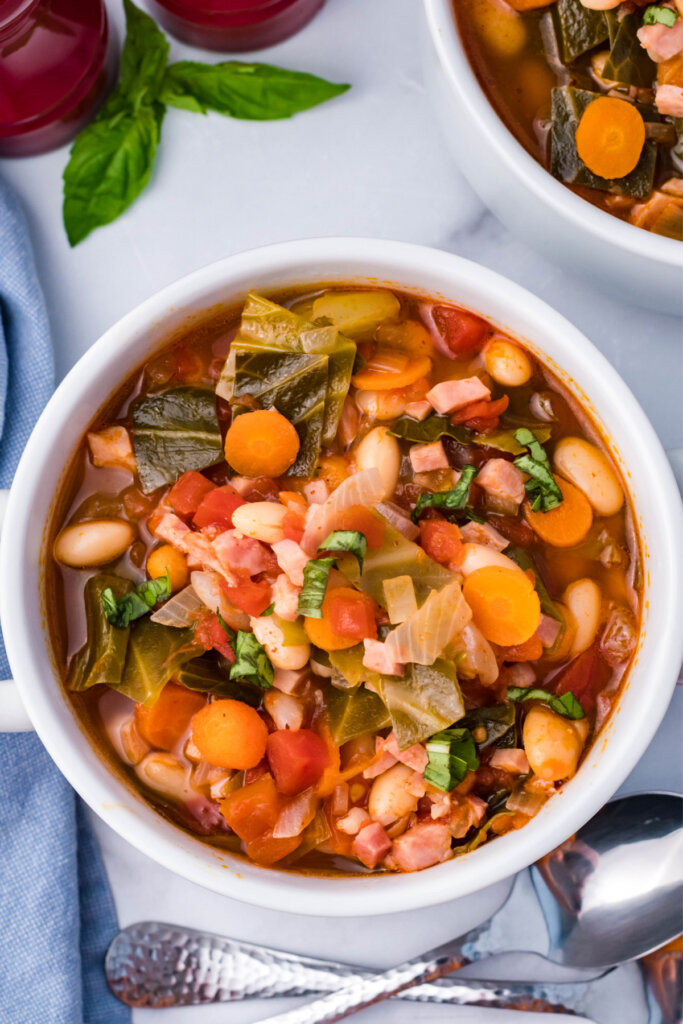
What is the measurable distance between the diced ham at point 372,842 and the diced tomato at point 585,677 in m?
0.46

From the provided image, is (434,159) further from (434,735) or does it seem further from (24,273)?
(434,735)

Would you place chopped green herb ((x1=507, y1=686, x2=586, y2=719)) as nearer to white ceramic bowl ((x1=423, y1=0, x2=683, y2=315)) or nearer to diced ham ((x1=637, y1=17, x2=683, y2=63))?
white ceramic bowl ((x1=423, y1=0, x2=683, y2=315))

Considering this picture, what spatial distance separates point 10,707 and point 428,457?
0.97 metres

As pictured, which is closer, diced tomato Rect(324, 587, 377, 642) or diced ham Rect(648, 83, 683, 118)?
diced tomato Rect(324, 587, 377, 642)

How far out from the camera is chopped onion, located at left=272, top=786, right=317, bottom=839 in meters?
1.98

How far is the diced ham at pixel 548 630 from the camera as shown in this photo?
6.60ft

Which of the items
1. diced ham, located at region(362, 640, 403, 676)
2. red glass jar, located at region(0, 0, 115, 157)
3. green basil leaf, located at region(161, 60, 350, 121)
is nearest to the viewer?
diced ham, located at region(362, 640, 403, 676)

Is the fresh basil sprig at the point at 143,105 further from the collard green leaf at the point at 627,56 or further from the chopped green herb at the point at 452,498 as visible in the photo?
the chopped green herb at the point at 452,498

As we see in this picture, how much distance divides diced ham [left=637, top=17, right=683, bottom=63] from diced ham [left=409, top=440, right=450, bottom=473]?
91 cm

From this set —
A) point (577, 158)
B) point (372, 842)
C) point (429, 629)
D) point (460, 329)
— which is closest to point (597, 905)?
point (372, 842)

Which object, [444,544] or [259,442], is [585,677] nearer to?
[444,544]

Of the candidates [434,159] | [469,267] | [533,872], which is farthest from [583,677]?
[434,159]

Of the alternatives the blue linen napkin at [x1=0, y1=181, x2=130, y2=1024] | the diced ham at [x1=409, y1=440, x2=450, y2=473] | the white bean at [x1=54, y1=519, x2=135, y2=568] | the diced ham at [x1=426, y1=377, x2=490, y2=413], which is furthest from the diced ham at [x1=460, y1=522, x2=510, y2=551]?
the blue linen napkin at [x1=0, y1=181, x2=130, y2=1024]

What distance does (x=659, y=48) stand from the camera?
79.7 inches
